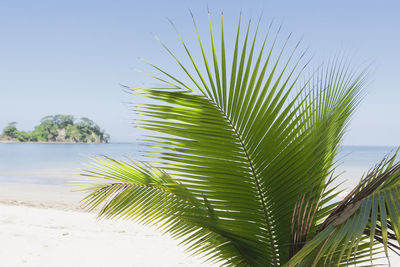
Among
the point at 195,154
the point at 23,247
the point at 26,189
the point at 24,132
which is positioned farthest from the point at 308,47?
the point at 24,132

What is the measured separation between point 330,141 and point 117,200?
1.17 metres

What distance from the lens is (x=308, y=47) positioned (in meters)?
1.52

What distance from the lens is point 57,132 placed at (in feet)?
276

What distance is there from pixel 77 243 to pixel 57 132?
3329 inches

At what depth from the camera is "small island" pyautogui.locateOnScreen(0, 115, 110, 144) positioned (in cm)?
8312

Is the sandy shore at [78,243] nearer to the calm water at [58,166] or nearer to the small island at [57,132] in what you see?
the calm water at [58,166]

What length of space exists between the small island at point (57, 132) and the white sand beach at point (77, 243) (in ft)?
260

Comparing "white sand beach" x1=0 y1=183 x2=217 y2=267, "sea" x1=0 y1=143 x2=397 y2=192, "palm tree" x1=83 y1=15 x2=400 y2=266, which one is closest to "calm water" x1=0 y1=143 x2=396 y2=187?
"sea" x1=0 y1=143 x2=397 y2=192

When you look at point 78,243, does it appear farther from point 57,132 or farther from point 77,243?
point 57,132

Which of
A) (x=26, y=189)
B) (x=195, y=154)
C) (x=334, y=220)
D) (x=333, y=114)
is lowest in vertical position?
(x=26, y=189)

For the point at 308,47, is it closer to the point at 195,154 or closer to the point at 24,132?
the point at 195,154

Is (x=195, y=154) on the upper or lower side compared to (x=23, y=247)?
upper

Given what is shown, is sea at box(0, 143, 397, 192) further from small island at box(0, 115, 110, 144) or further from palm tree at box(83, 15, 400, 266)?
small island at box(0, 115, 110, 144)

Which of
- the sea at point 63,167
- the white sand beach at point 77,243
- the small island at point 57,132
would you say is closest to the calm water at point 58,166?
the sea at point 63,167
